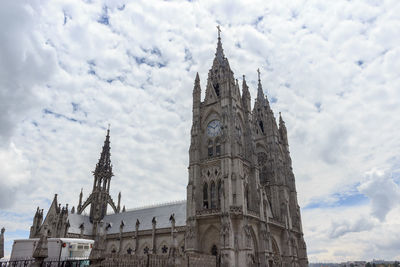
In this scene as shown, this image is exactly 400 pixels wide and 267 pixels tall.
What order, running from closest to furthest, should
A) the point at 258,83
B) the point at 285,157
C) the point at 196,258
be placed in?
1. the point at 196,258
2. the point at 285,157
3. the point at 258,83

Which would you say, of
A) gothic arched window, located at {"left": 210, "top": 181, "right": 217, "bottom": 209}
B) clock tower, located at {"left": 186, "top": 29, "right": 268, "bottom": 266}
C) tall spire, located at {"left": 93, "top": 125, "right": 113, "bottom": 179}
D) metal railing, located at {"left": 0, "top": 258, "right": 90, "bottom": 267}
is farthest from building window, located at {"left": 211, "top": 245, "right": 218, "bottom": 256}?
tall spire, located at {"left": 93, "top": 125, "right": 113, "bottom": 179}

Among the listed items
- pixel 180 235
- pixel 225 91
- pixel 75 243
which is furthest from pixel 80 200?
pixel 225 91

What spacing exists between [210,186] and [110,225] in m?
27.2

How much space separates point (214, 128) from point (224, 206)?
39.4 ft

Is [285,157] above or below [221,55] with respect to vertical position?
below

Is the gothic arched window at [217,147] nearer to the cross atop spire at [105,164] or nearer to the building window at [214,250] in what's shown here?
the building window at [214,250]

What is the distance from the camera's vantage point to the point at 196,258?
31641mm

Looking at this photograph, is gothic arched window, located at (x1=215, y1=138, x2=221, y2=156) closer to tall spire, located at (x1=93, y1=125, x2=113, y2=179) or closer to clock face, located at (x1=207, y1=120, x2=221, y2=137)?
clock face, located at (x1=207, y1=120, x2=221, y2=137)

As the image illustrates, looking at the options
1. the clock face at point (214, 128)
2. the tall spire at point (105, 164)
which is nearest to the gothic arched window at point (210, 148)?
the clock face at point (214, 128)

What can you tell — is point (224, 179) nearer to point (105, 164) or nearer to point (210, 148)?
point (210, 148)

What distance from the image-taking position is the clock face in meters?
43.5

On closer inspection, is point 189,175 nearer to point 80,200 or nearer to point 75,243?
point 75,243

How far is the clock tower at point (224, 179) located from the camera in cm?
3584

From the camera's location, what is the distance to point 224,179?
125ft
